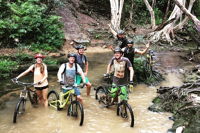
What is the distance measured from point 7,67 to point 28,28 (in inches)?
191

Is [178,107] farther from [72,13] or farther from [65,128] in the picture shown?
[72,13]

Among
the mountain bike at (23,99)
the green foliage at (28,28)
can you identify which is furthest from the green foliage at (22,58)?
the mountain bike at (23,99)

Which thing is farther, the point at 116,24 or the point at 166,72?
the point at 116,24

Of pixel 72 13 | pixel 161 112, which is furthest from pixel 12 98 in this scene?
pixel 72 13

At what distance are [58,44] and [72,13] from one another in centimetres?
766

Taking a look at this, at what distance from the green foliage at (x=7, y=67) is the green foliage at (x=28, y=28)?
3203 mm

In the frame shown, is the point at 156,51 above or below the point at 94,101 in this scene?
above

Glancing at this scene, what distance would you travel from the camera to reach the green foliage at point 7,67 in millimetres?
11778

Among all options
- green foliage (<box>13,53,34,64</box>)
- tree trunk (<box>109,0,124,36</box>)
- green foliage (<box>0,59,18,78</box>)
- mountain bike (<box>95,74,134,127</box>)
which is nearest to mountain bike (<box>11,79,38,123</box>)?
mountain bike (<box>95,74,134,127</box>)

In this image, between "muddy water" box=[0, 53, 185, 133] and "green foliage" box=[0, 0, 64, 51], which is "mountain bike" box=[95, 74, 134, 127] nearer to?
"muddy water" box=[0, 53, 185, 133]

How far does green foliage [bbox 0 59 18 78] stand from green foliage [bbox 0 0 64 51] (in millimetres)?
3203

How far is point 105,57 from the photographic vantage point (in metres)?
17.1

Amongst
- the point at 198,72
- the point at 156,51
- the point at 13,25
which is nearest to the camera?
the point at 198,72

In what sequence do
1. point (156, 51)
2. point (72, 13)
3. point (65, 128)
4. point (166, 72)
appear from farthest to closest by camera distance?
point (72, 13), point (156, 51), point (166, 72), point (65, 128)
